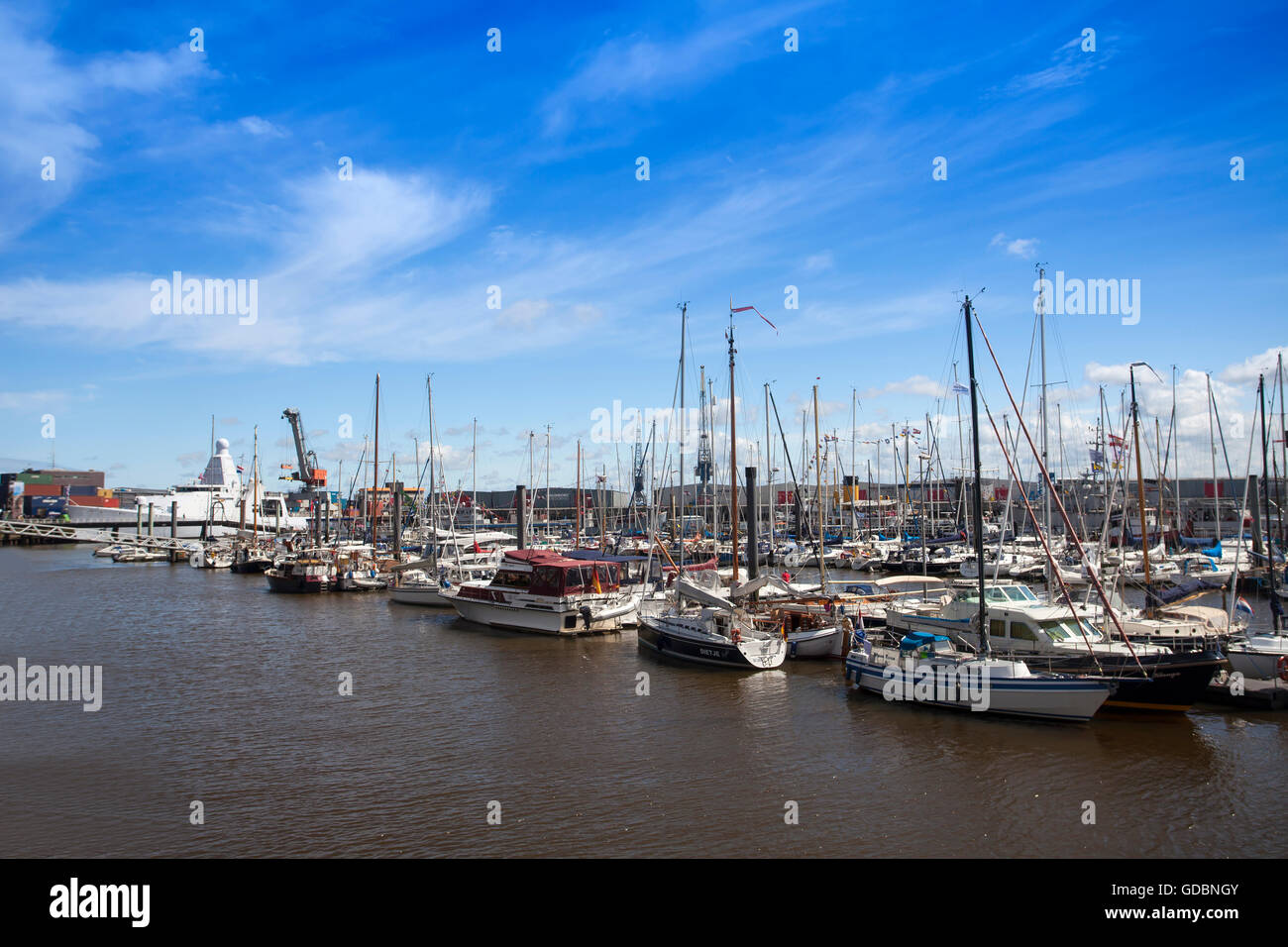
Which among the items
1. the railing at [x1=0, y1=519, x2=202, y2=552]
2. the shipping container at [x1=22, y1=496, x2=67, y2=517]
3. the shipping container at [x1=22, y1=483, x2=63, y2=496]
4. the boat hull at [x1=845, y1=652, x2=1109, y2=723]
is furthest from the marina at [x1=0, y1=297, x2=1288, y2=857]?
the shipping container at [x1=22, y1=483, x2=63, y2=496]

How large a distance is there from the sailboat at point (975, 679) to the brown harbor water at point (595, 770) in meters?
0.55

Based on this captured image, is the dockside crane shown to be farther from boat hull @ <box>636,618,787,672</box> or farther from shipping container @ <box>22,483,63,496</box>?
boat hull @ <box>636,618,787,672</box>

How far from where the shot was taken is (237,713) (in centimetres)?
2450

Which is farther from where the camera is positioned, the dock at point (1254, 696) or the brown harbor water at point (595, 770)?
the dock at point (1254, 696)

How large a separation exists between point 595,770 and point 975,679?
1133cm

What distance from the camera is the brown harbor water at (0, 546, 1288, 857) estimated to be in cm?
1518

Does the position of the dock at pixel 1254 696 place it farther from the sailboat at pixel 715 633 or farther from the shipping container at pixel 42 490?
the shipping container at pixel 42 490

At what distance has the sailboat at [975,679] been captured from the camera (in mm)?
21516

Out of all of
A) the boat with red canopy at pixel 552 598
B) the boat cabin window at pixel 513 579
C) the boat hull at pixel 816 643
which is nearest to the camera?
the boat hull at pixel 816 643

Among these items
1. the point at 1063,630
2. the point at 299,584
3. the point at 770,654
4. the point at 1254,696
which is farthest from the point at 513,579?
the point at 1254,696

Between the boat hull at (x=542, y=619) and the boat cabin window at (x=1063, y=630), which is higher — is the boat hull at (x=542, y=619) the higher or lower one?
the lower one

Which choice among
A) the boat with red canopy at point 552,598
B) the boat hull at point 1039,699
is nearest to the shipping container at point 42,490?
the boat with red canopy at point 552,598
